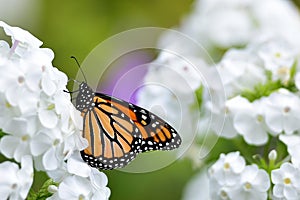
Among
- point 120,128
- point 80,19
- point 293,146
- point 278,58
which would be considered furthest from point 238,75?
point 80,19

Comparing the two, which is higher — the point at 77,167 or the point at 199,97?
the point at 77,167

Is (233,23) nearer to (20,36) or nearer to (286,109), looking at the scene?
(286,109)

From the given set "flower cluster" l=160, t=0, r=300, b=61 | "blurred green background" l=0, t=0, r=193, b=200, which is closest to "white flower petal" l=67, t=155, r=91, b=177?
"flower cluster" l=160, t=0, r=300, b=61

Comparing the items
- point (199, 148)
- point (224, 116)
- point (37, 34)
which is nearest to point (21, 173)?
point (224, 116)

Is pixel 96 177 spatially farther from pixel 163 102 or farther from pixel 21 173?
pixel 163 102

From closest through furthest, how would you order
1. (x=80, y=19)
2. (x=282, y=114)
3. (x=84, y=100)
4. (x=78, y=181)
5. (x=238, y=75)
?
1. (x=78, y=181)
2. (x=84, y=100)
3. (x=282, y=114)
4. (x=238, y=75)
5. (x=80, y=19)

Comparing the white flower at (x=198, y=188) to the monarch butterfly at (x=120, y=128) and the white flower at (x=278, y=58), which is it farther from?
the monarch butterfly at (x=120, y=128)

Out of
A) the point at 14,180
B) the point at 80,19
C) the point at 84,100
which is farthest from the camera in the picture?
the point at 80,19

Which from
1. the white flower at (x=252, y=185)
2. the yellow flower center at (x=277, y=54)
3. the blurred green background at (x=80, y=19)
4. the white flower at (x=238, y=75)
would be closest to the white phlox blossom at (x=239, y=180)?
the white flower at (x=252, y=185)
